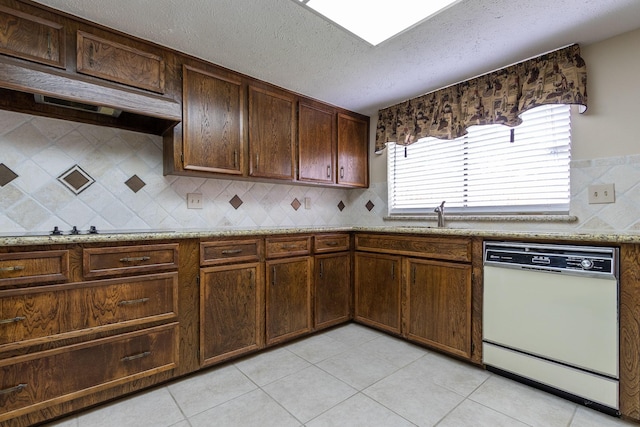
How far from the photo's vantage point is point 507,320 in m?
1.85

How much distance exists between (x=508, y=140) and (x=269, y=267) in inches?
83.1

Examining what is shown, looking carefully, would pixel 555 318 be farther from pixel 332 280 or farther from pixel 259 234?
pixel 259 234

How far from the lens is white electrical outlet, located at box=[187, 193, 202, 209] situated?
2.37 metres

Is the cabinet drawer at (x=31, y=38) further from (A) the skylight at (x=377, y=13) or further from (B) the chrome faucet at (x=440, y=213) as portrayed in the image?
(B) the chrome faucet at (x=440, y=213)

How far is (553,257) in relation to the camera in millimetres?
1682

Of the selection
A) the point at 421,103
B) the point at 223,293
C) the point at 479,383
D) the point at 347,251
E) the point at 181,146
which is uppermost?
the point at 421,103

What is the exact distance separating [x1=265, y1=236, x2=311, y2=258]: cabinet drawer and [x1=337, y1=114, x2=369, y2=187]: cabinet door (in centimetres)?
86

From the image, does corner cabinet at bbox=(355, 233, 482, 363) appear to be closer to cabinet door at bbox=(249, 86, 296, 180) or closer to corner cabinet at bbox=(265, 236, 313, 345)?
corner cabinet at bbox=(265, 236, 313, 345)

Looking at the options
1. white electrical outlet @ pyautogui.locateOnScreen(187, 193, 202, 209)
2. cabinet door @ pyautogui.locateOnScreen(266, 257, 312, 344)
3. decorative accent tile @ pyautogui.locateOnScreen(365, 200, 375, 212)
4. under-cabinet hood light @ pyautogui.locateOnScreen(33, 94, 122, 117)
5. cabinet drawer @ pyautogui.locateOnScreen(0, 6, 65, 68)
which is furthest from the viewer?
decorative accent tile @ pyautogui.locateOnScreen(365, 200, 375, 212)

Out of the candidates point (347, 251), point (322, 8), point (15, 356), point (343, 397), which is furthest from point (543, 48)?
point (15, 356)

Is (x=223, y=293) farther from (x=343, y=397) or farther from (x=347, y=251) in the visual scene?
(x=347, y=251)

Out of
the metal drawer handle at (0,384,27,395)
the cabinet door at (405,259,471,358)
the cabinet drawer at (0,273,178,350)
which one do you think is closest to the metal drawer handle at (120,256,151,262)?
the cabinet drawer at (0,273,178,350)

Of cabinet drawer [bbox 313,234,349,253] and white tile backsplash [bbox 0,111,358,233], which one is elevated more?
white tile backsplash [bbox 0,111,358,233]

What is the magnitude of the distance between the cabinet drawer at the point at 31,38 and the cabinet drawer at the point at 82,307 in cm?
117
